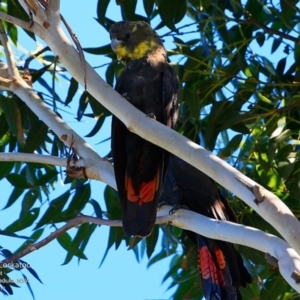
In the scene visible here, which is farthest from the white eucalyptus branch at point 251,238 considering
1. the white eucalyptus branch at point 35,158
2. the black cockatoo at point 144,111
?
the white eucalyptus branch at point 35,158

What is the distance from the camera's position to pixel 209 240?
3.21 metres

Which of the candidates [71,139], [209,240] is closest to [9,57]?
[71,139]

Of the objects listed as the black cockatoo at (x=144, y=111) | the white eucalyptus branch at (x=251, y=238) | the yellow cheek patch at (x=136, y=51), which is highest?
the yellow cheek patch at (x=136, y=51)

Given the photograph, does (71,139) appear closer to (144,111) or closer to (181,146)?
(144,111)

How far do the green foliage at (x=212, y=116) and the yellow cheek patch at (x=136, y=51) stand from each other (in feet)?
0.38

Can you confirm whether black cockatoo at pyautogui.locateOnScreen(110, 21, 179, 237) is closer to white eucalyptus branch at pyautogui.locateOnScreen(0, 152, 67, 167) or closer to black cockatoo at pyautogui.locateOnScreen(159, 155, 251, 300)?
white eucalyptus branch at pyautogui.locateOnScreen(0, 152, 67, 167)

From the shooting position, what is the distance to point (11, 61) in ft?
9.02

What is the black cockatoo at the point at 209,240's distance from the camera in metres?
3.03

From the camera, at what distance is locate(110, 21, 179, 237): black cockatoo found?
106 inches

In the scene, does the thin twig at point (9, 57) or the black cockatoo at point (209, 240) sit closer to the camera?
the thin twig at point (9, 57)

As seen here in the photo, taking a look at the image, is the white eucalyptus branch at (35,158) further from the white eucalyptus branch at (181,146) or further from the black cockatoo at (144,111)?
the white eucalyptus branch at (181,146)

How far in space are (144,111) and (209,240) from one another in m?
0.60

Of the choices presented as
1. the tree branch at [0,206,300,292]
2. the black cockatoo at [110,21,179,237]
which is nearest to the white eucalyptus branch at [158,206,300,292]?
the tree branch at [0,206,300,292]

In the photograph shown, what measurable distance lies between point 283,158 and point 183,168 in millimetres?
489
